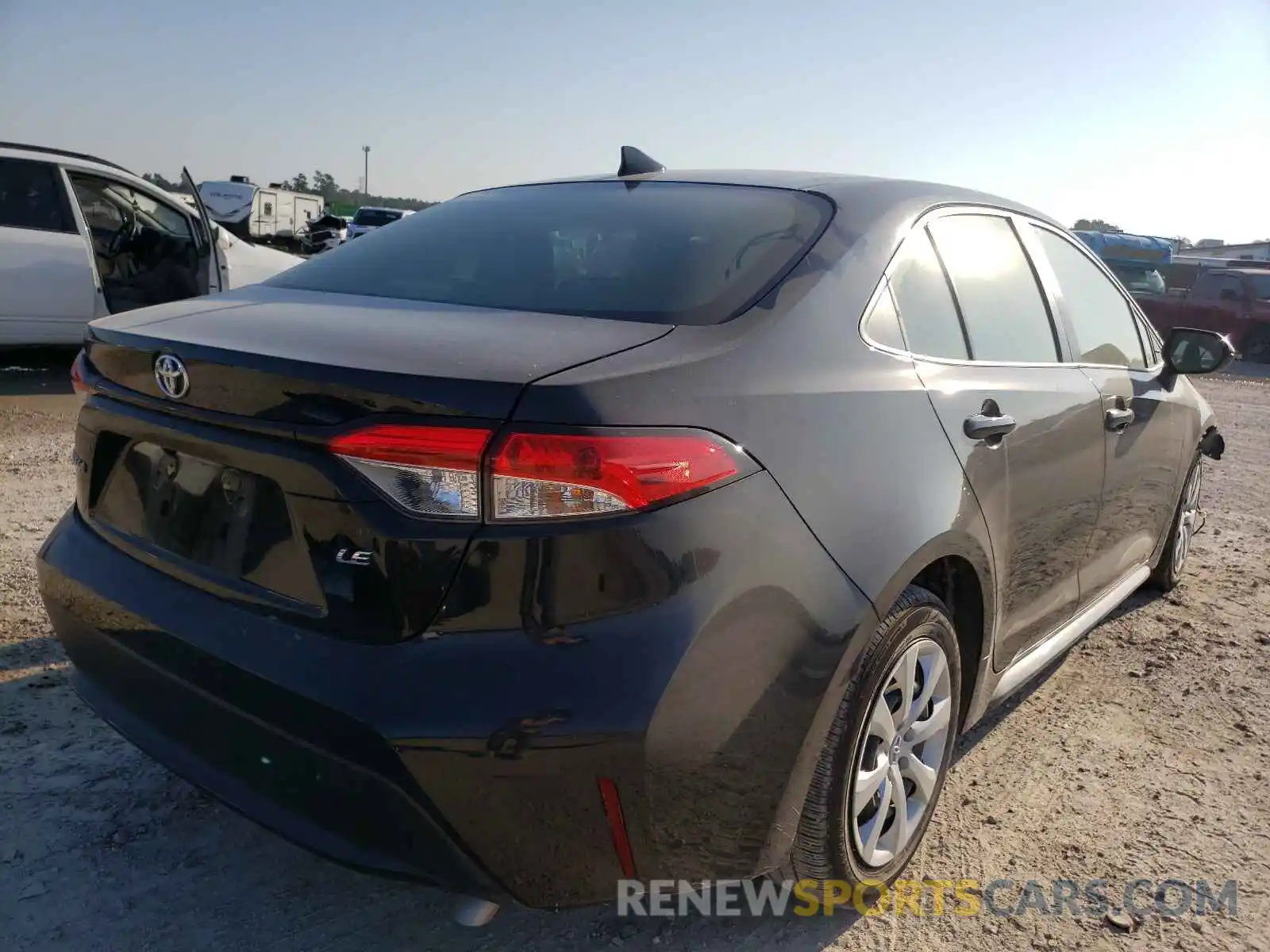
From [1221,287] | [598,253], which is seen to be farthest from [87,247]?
[1221,287]

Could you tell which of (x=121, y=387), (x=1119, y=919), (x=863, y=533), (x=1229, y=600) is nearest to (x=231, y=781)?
(x=121, y=387)

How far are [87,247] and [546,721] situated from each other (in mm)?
7288

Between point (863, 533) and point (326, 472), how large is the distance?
1.02m

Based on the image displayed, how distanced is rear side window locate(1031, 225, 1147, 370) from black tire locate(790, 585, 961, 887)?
1.47 meters

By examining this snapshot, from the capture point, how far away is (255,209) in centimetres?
2736

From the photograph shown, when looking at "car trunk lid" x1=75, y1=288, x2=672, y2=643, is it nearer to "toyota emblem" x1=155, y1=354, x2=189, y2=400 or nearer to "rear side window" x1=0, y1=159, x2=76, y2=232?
"toyota emblem" x1=155, y1=354, x2=189, y2=400

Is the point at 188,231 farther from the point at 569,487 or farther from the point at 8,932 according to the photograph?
the point at 569,487

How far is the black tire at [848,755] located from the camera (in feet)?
6.59

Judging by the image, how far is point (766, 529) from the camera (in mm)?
1771

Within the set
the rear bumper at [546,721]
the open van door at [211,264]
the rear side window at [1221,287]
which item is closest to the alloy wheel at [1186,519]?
the rear bumper at [546,721]

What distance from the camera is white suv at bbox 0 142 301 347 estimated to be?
23.4 ft

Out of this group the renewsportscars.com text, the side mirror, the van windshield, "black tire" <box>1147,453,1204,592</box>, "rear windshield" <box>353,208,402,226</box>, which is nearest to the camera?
the renewsportscars.com text

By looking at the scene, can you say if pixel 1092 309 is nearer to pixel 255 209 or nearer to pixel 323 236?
pixel 323 236

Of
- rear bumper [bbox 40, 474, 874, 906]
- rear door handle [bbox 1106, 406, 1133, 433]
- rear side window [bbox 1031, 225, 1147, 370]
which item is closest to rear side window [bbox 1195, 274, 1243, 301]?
rear side window [bbox 1031, 225, 1147, 370]
